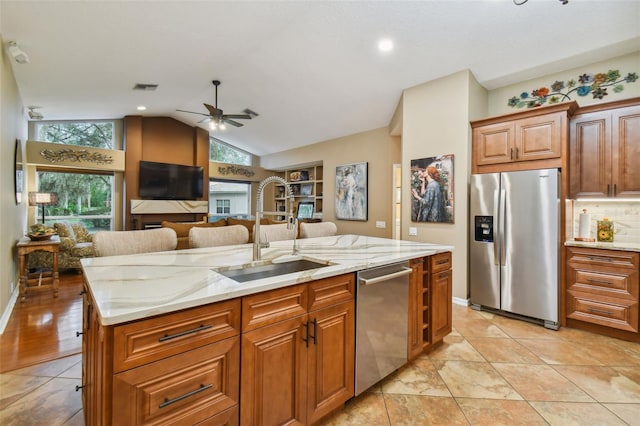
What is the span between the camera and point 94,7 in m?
2.52

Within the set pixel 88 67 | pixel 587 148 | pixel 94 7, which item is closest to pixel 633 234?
pixel 587 148

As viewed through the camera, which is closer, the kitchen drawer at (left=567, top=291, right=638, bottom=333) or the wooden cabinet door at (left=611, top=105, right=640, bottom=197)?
the kitchen drawer at (left=567, top=291, right=638, bottom=333)

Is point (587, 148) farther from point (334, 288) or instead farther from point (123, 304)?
point (123, 304)

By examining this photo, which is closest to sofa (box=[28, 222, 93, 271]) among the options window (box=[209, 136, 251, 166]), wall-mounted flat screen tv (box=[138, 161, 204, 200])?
wall-mounted flat screen tv (box=[138, 161, 204, 200])

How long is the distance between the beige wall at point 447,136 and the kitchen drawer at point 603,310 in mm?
1018

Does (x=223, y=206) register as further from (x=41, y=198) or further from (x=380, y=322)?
(x=380, y=322)

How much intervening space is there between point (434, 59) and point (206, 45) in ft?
9.22

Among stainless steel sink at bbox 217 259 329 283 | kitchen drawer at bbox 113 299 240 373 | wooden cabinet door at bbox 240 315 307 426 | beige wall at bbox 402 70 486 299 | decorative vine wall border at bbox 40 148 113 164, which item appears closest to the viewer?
kitchen drawer at bbox 113 299 240 373

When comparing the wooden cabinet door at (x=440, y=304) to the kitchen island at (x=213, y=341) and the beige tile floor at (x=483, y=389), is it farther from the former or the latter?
the kitchen island at (x=213, y=341)

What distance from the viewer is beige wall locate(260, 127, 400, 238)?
5457 mm

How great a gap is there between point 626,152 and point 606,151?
14 centimetres

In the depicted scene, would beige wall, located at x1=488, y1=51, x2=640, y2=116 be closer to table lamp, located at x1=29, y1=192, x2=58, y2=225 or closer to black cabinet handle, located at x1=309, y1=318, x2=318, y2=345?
black cabinet handle, located at x1=309, y1=318, x2=318, y2=345

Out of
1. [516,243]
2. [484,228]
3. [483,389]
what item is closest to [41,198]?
[483,389]

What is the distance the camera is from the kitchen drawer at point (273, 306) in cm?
122
